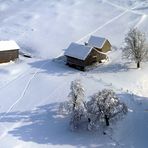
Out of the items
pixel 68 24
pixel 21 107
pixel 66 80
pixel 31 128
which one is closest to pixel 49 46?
pixel 68 24

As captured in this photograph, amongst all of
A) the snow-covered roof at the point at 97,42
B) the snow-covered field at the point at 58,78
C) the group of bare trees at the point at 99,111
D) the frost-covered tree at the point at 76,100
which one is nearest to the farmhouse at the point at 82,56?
the snow-covered field at the point at 58,78

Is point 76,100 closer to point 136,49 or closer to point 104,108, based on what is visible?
point 104,108

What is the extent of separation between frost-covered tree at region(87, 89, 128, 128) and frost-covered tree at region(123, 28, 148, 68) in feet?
57.4

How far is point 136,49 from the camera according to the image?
67500 mm

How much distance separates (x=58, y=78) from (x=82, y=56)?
20.0 ft

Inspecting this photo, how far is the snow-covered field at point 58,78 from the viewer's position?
2009 inches

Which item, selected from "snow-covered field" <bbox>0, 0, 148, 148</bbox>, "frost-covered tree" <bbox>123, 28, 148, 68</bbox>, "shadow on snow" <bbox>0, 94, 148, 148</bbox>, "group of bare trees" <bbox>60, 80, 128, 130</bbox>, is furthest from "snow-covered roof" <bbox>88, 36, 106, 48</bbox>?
"group of bare trees" <bbox>60, 80, 128, 130</bbox>

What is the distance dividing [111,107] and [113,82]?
38.4ft

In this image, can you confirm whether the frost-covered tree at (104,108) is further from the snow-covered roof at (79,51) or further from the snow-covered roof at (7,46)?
the snow-covered roof at (7,46)

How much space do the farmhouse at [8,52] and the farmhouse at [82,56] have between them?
9.41m

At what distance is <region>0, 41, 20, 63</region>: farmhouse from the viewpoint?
236 feet

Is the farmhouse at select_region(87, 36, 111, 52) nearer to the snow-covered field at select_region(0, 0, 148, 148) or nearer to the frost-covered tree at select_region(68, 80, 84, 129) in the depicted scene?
the snow-covered field at select_region(0, 0, 148, 148)

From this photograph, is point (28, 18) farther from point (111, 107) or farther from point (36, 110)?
point (111, 107)

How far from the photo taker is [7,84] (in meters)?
63.7
